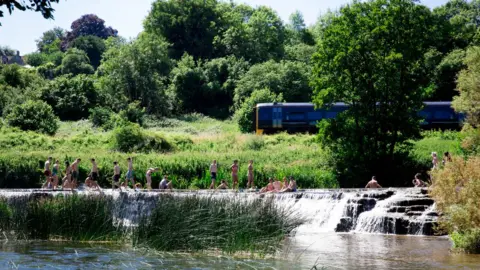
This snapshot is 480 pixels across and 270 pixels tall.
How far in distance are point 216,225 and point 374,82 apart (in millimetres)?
20328

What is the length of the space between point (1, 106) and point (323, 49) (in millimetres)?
32800

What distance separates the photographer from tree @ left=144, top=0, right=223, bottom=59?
78312 millimetres

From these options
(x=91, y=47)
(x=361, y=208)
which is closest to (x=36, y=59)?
(x=91, y=47)

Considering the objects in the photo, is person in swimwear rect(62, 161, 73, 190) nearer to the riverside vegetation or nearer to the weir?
the weir

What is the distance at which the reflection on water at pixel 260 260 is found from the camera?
45.5ft

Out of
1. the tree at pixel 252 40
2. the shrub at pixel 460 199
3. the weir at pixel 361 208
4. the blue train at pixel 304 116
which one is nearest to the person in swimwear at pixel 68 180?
the weir at pixel 361 208

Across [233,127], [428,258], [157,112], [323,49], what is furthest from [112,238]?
[157,112]

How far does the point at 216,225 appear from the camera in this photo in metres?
15.0

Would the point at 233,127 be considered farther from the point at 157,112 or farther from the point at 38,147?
the point at 38,147

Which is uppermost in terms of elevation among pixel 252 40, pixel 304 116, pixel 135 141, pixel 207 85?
pixel 252 40

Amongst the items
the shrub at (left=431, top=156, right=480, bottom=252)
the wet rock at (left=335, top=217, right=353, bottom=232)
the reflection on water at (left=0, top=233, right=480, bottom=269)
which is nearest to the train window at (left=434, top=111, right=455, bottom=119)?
the wet rock at (left=335, top=217, right=353, bottom=232)

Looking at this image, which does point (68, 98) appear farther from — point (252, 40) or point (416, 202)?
point (416, 202)

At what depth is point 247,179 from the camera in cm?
3334

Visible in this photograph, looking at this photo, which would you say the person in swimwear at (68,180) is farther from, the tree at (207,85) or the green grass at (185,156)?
the tree at (207,85)
